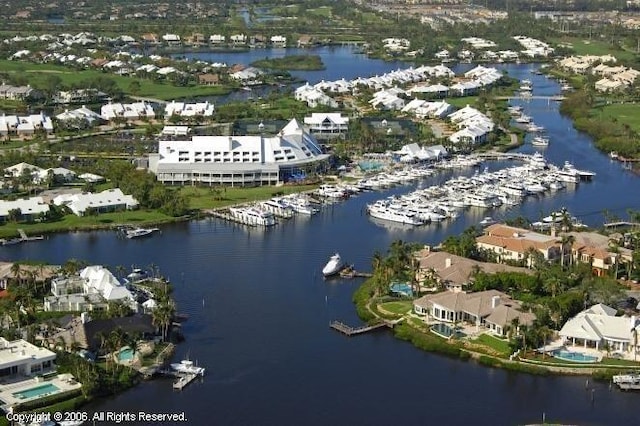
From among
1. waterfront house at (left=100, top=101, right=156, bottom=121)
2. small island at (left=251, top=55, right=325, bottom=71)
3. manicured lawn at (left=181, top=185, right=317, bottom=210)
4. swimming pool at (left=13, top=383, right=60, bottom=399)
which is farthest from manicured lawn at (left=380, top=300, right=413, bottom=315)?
small island at (left=251, top=55, right=325, bottom=71)

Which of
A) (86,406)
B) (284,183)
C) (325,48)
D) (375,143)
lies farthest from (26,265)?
(325,48)

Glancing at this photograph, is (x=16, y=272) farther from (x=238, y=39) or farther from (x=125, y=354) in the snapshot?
(x=238, y=39)

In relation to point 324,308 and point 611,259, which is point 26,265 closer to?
point 324,308

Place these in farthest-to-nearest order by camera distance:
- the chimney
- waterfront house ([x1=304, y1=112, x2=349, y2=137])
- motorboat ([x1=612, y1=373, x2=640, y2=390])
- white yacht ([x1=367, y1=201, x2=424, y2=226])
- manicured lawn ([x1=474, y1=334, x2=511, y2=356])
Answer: waterfront house ([x1=304, y1=112, x2=349, y2=137]) < white yacht ([x1=367, y1=201, x2=424, y2=226]) < the chimney < manicured lawn ([x1=474, y1=334, x2=511, y2=356]) < motorboat ([x1=612, y1=373, x2=640, y2=390])

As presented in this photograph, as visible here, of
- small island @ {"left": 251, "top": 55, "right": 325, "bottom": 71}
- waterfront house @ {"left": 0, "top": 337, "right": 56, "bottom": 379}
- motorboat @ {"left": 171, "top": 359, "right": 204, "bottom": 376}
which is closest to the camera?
waterfront house @ {"left": 0, "top": 337, "right": 56, "bottom": 379}

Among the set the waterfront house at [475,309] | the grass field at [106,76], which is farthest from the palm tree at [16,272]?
the grass field at [106,76]

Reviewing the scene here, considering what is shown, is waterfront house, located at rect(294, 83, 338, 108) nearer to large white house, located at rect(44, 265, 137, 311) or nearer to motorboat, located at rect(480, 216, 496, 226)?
motorboat, located at rect(480, 216, 496, 226)
